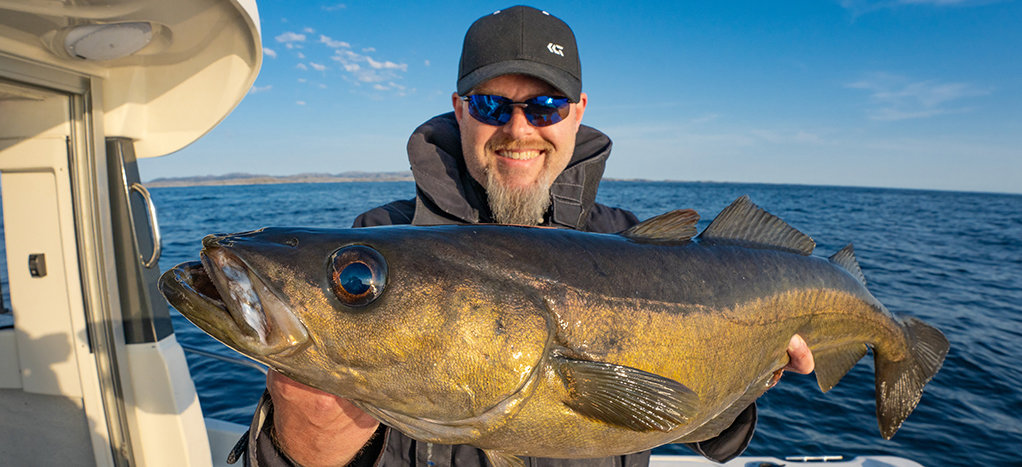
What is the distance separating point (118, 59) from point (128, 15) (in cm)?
80

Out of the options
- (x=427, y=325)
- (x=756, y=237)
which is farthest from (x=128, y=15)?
(x=756, y=237)

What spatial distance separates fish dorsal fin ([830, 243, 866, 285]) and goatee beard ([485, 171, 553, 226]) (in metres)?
1.80

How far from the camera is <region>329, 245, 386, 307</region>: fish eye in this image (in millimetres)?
1533

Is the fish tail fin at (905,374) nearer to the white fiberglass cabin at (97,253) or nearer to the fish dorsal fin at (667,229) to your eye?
the fish dorsal fin at (667,229)

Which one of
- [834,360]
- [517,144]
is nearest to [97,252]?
[517,144]

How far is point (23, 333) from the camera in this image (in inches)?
144

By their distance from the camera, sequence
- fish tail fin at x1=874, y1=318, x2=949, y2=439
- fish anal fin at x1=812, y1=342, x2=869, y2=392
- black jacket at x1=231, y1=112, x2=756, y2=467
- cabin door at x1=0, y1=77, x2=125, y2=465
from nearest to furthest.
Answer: black jacket at x1=231, y1=112, x2=756, y2=467 < fish anal fin at x1=812, y1=342, x2=869, y2=392 < fish tail fin at x1=874, y1=318, x2=949, y2=439 < cabin door at x1=0, y1=77, x2=125, y2=465

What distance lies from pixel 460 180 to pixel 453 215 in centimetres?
40

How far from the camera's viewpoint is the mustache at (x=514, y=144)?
10.9 ft

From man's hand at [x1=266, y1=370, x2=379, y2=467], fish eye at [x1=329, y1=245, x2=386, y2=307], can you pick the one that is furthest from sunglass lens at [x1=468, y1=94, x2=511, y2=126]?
man's hand at [x1=266, y1=370, x2=379, y2=467]

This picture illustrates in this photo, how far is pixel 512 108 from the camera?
130 inches

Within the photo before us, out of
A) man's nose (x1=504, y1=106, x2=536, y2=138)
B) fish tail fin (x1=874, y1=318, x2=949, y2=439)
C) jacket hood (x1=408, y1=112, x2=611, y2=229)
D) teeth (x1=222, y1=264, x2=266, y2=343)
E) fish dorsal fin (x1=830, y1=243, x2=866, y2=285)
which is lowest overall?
fish tail fin (x1=874, y1=318, x2=949, y2=439)

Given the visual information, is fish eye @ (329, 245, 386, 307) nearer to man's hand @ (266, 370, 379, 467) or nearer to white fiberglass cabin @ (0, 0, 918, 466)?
man's hand @ (266, 370, 379, 467)

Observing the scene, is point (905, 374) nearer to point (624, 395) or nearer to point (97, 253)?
point (624, 395)
